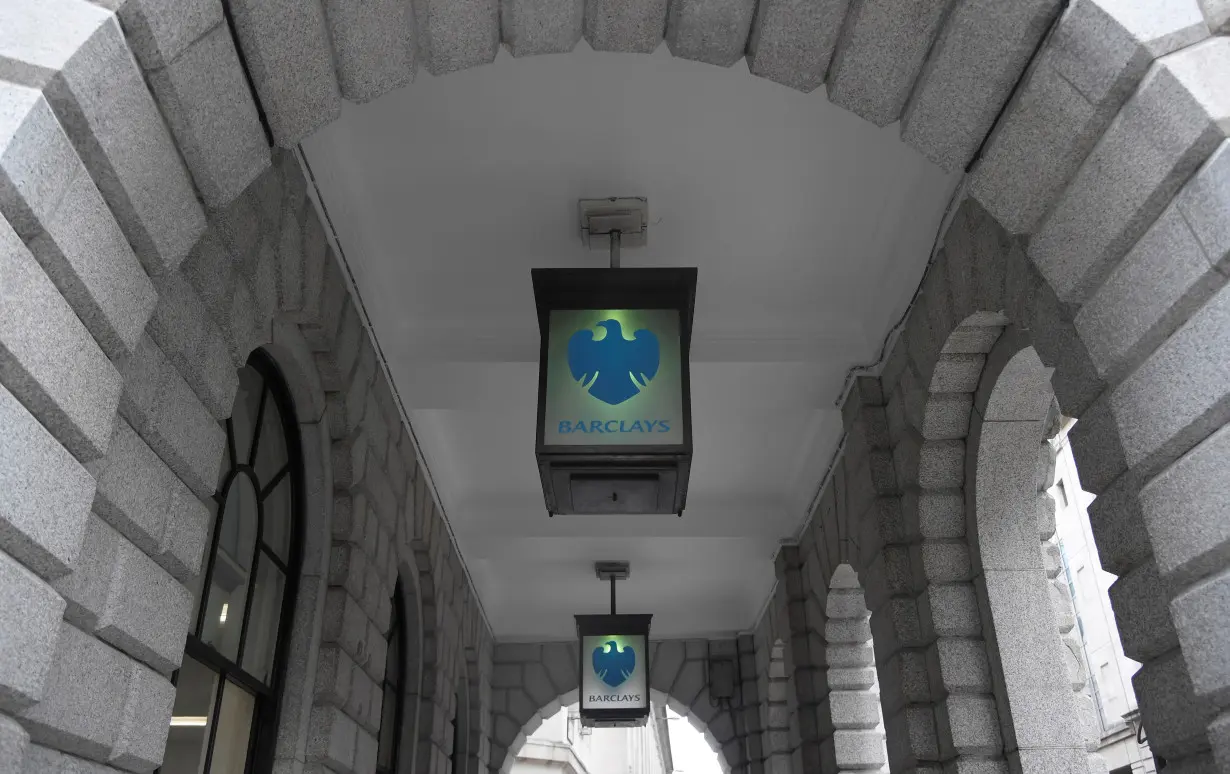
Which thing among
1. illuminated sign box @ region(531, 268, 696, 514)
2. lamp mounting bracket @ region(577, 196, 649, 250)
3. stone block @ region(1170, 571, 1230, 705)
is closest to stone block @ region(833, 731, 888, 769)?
illuminated sign box @ region(531, 268, 696, 514)

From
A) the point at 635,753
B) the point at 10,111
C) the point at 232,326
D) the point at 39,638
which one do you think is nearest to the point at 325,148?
the point at 232,326

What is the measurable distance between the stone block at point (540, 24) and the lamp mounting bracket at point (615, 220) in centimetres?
171

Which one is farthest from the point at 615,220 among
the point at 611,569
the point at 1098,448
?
the point at 611,569

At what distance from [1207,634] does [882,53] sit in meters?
1.54

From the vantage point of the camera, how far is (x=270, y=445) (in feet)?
13.4

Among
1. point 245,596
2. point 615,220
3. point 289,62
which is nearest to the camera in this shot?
point 289,62

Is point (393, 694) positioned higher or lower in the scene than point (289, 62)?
lower

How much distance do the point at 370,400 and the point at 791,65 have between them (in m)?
3.05

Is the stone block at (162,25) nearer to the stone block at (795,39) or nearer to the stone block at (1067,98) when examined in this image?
the stone block at (795,39)

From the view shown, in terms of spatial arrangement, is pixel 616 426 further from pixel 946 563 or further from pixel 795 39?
pixel 946 563

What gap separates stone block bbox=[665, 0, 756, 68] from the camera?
245 cm

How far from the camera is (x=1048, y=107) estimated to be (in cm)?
221

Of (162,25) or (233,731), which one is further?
(233,731)

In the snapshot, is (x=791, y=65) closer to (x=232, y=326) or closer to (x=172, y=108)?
(x=172, y=108)
